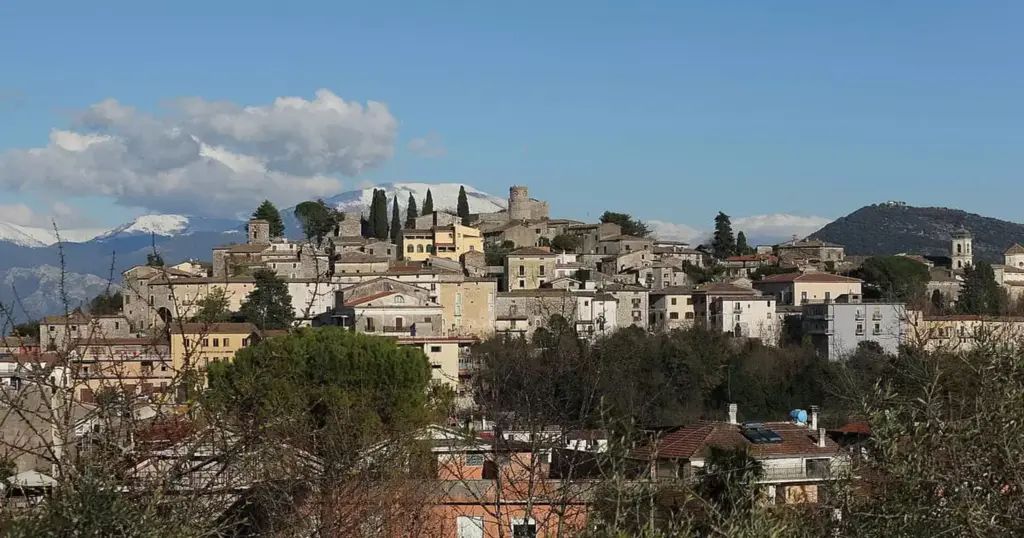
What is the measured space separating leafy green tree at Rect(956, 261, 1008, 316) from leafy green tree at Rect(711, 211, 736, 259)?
16.3m

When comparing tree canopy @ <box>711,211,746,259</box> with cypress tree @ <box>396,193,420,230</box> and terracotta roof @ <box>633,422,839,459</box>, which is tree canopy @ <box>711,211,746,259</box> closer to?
cypress tree @ <box>396,193,420,230</box>

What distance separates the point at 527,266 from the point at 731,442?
41759 mm

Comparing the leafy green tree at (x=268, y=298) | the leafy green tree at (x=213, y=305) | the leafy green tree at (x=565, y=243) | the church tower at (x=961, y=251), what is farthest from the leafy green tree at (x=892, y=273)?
the leafy green tree at (x=213, y=305)

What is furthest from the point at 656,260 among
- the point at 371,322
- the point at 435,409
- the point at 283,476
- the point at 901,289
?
the point at 283,476

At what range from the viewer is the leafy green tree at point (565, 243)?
72375 millimetres

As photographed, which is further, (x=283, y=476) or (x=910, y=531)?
(x=283, y=476)

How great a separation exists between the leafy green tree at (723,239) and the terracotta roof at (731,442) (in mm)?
58423

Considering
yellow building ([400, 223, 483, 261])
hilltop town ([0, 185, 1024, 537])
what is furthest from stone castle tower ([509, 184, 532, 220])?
yellow building ([400, 223, 483, 261])

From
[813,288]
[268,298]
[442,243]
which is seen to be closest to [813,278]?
→ [813,288]

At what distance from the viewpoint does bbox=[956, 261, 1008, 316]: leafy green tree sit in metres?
56.4

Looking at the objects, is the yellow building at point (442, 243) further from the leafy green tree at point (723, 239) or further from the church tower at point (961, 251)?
the church tower at point (961, 251)

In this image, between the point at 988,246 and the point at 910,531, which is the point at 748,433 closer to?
the point at 910,531

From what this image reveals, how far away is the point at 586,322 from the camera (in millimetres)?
54250

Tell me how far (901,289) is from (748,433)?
40.3 metres
